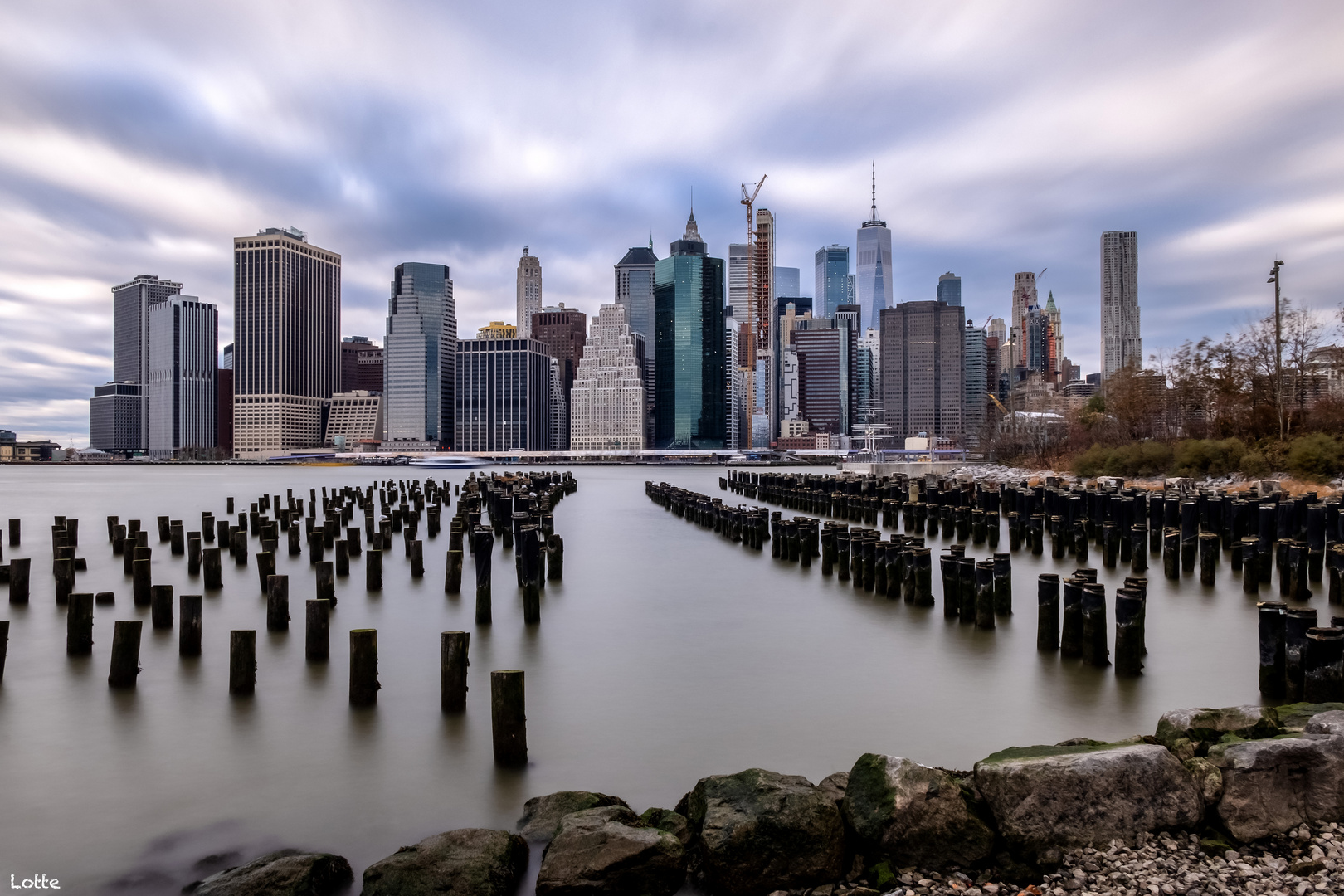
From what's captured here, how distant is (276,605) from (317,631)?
2374 millimetres

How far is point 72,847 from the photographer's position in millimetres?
6668

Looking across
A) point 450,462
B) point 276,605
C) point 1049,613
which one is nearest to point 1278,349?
point 1049,613

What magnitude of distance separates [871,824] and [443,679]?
570cm

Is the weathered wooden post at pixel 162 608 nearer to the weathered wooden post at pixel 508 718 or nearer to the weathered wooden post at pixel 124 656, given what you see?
the weathered wooden post at pixel 124 656

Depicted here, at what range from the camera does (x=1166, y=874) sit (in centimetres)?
509

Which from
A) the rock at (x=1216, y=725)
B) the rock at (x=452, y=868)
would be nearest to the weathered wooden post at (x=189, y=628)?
the rock at (x=452, y=868)

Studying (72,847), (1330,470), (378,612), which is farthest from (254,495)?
(1330,470)

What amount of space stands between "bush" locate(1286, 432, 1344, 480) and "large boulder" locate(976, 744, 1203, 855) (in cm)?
3450

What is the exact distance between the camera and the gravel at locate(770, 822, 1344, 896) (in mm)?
4918

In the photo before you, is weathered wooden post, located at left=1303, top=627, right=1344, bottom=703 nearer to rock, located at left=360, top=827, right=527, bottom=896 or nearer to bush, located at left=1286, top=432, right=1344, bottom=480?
rock, located at left=360, top=827, right=527, bottom=896

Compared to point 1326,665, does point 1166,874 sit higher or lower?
lower

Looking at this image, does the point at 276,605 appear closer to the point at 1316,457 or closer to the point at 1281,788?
the point at 1281,788

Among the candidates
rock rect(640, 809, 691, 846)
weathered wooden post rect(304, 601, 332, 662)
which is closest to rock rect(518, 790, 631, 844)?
rock rect(640, 809, 691, 846)

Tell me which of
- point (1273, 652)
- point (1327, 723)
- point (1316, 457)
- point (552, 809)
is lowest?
point (552, 809)
